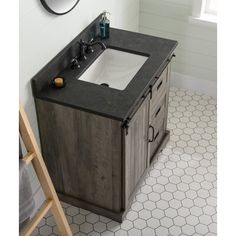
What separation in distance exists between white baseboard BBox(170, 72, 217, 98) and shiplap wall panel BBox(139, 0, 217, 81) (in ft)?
0.12

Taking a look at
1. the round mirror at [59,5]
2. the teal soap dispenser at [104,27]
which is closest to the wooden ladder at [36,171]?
the round mirror at [59,5]

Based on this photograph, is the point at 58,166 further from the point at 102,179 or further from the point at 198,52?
the point at 198,52

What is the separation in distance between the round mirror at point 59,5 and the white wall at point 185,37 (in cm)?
123

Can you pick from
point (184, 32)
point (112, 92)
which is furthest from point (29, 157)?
point (184, 32)

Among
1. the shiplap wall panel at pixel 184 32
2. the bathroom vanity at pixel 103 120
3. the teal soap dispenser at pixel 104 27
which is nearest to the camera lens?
the bathroom vanity at pixel 103 120

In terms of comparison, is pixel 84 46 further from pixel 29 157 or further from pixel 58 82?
pixel 29 157

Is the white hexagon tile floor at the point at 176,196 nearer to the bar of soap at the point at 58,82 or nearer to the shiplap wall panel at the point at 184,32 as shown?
the shiplap wall panel at the point at 184,32

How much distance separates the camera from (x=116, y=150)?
7.58ft

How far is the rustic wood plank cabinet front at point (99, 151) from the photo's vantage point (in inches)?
89.9

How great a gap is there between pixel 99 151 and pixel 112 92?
1.16ft
